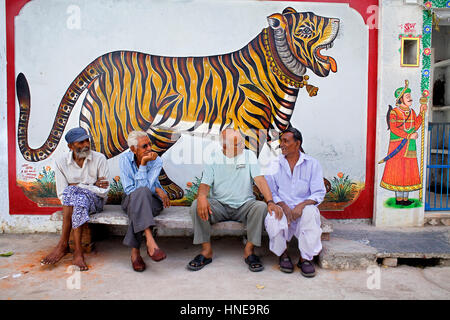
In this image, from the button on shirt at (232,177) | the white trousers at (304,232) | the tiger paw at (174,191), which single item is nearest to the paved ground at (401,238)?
the white trousers at (304,232)

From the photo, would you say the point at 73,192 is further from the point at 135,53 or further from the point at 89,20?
the point at 89,20

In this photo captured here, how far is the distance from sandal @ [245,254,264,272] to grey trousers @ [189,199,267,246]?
0.16 meters

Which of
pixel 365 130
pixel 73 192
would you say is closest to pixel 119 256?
pixel 73 192

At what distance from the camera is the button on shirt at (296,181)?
3605 mm

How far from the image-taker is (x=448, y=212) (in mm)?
4723

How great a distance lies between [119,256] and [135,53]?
2562mm

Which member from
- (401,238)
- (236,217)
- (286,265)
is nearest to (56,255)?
(236,217)

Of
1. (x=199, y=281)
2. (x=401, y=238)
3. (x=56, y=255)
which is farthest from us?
(x=401, y=238)

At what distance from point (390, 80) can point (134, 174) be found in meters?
3.45

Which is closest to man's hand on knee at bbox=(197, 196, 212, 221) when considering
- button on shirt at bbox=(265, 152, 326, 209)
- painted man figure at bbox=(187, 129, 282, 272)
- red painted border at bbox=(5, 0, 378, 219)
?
painted man figure at bbox=(187, 129, 282, 272)

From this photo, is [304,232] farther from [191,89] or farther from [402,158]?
[191,89]

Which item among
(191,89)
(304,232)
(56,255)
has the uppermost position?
(191,89)

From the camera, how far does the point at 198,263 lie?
3.46 meters

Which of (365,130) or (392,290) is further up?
(365,130)
